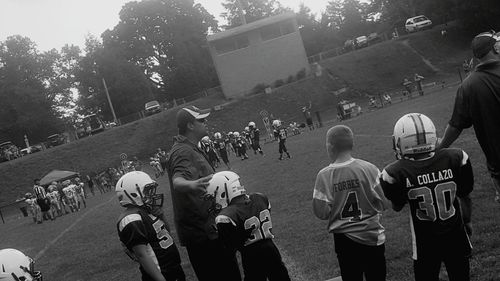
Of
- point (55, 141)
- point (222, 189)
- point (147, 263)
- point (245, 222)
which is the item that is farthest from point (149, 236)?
point (55, 141)

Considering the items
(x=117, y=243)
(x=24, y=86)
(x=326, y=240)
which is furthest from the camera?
(x=24, y=86)

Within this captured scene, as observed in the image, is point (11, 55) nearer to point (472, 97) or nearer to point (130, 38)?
point (130, 38)

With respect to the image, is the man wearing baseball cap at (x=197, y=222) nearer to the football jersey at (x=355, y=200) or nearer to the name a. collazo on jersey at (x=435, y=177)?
the football jersey at (x=355, y=200)

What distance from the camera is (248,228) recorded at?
479 cm

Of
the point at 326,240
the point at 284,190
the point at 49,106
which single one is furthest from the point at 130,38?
the point at 326,240

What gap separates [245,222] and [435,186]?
1779 millimetres

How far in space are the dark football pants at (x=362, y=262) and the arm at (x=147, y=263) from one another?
1.74 meters

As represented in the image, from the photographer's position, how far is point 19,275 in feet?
12.6

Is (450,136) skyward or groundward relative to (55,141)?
groundward

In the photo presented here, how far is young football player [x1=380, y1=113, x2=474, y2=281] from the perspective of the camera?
420 centimetres

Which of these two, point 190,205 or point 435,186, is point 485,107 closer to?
point 435,186

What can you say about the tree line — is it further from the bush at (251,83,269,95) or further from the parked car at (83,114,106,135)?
the bush at (251,83,269,95)

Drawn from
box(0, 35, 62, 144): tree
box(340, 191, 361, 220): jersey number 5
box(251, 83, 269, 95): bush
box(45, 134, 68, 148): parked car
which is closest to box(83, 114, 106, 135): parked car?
box(45, 134, 68, 148): parked car

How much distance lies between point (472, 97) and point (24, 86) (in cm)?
7346
